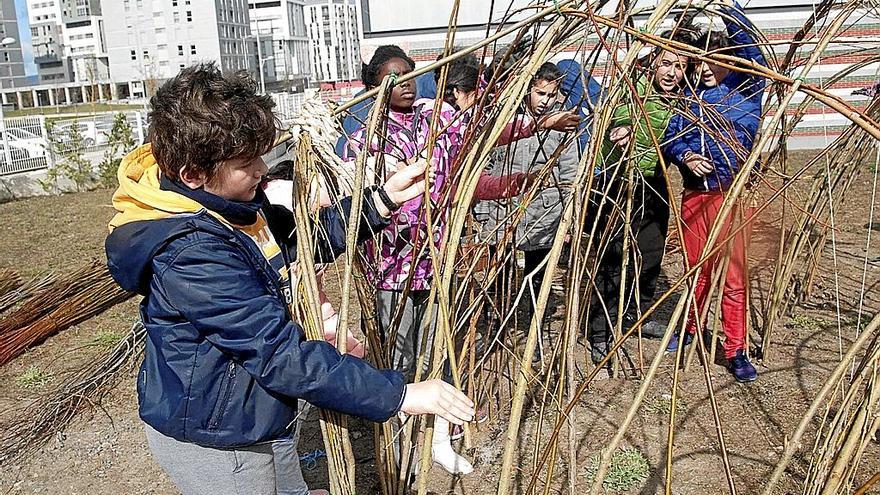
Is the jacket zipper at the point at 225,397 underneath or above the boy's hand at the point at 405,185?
underneath

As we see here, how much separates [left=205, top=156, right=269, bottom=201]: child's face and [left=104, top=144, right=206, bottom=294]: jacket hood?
59 millimetres

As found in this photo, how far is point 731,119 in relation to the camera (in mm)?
2572

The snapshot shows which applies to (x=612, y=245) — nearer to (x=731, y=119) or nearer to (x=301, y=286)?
(x=731, y=119)

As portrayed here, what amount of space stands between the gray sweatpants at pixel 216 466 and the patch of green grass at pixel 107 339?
2.60 metres

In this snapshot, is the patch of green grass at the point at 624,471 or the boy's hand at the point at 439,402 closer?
the boy's hand at the point at 439,402

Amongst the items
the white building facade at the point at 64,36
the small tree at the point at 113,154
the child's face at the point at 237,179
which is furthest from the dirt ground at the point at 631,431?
the white building facade at the point at 64,36

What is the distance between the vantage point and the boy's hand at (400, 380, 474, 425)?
4.17ft

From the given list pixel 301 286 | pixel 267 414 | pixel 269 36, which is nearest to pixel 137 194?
pixel 301 286

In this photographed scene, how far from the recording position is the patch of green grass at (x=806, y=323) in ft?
10.6

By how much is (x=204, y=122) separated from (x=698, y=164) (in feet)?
6.41

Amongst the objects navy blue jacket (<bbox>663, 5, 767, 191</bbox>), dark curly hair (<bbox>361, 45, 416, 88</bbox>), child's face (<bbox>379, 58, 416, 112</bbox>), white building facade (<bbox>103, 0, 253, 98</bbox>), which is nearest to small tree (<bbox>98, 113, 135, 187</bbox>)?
dark curly hair (<bbox>361, 45, 416, 88</bbox>)

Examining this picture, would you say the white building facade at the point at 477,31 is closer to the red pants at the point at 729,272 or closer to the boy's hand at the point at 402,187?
the red pants at the point at 729,272

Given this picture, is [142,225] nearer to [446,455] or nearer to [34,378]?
[446,455]

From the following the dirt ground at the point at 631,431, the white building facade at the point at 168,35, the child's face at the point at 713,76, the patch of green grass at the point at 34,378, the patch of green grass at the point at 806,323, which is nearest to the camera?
the dirt ground at the point at 631,431
